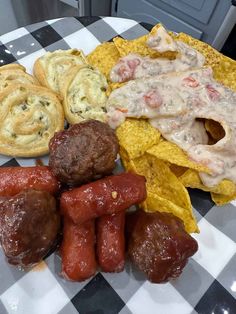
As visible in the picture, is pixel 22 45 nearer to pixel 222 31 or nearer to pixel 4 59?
pixel 4 59

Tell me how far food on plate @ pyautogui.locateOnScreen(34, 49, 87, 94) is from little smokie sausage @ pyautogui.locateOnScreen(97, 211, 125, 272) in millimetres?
782

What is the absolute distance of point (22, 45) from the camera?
6.24 feet

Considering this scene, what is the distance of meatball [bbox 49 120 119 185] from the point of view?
1.21m

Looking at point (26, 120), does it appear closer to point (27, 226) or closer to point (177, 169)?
point (27, 226)

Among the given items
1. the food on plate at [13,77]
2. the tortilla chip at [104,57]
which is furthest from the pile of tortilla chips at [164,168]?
the food on plate at [13,77]

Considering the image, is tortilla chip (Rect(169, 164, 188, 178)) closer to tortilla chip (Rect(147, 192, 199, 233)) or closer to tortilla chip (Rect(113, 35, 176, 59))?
tortilla chip (Rect(147, 192, 199, 233))

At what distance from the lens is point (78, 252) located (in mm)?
1122

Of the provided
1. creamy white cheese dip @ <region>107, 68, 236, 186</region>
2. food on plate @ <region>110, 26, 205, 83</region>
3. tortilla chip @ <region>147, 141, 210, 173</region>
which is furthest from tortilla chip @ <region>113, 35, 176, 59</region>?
tortilla chip @ <region>147, 141, 210, 173</region>

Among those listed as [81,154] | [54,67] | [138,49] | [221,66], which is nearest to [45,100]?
[54,67]

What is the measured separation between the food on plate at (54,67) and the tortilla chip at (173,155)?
60 cm

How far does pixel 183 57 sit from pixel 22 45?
3.13ft

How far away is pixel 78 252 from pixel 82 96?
2.54 ft

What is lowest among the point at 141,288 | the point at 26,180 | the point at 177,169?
the point at 141,288

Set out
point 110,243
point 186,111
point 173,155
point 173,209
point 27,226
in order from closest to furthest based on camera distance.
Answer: point 27,226, point 110,243, point 173,209, point 173,155, point 186,111
